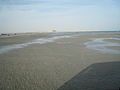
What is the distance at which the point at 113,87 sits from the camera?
5.93 metres

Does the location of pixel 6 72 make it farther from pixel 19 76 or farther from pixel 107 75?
pixel 107 75

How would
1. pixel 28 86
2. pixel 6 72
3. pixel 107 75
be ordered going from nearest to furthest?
pixel 28 86
pixel 107 75
pixel 6 72

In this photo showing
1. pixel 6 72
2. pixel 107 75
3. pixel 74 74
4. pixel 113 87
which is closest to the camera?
pixel 113 87

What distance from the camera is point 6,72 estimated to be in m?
8.74

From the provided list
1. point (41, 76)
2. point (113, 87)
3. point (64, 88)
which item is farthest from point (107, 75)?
point (41, 76)

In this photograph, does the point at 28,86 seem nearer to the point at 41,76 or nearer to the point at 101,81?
the point at 41,76

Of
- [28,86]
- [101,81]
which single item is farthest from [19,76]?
[101,81]

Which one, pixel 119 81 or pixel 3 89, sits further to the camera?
pixel 119 81

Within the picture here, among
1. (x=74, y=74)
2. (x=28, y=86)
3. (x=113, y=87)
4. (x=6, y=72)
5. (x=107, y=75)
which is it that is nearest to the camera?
(x=113, y=87)

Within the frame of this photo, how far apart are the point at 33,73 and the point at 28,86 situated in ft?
6.67

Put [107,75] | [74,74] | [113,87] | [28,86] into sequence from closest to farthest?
[113,87], [28,86], [107,75], [74,74]

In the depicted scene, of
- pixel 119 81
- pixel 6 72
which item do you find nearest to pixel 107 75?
pixel 119 81

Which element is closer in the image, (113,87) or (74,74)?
(113,87)

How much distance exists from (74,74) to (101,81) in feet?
5.80
